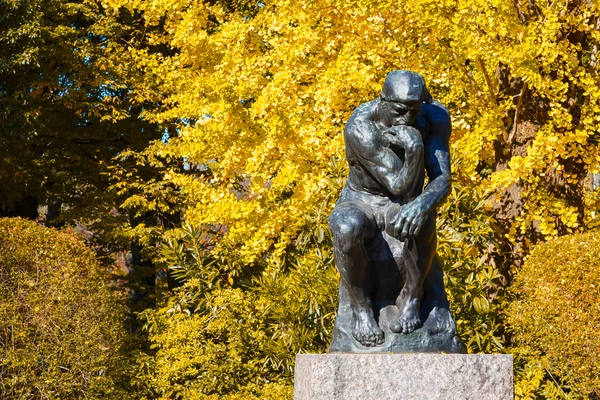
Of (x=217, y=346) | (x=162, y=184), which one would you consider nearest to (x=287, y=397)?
(x=217, y=346)

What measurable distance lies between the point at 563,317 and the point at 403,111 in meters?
4.55

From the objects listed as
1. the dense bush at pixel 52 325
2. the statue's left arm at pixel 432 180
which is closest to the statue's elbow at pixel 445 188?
the statue's left arm at pixel 432 180

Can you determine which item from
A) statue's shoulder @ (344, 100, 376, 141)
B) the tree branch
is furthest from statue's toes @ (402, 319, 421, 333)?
the tree branch

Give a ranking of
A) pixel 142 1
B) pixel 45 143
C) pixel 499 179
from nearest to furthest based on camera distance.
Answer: pixel 499 179, pixel 142 1, pixel 45 143

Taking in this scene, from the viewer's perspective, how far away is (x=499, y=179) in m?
8.56

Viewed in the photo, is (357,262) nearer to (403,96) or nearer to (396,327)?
(396,327)

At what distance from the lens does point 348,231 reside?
454 centimetres

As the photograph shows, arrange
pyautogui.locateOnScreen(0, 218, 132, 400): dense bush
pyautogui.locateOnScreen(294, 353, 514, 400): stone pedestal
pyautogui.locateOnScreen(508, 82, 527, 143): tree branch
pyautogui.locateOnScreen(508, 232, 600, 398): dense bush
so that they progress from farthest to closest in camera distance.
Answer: pyautogui.locateOnScreen(508, 82, 527, 143): tree branch < pyautogui.locateOnScreen(0, 218, 132, 400): dense bush < pyautogui.locateOnScreen(508, 232, 600, 398): dense bush < pyautogui.locateOnScreen(294, 353, 514, 400): stone pedestal

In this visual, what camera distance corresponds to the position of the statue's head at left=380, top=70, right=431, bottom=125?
15.1 feet

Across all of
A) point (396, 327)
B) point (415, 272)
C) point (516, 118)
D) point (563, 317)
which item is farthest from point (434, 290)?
point (516, 118)

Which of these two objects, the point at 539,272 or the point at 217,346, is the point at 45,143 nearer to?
the point at 217,346

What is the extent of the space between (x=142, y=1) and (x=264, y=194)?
416cm

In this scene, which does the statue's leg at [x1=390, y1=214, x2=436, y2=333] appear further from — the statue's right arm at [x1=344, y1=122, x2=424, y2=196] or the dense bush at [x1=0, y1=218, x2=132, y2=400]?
the dense bush at [x1=0, y1=218, x2=132, y2=400]

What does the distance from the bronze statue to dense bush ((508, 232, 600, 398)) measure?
3.99 metres
